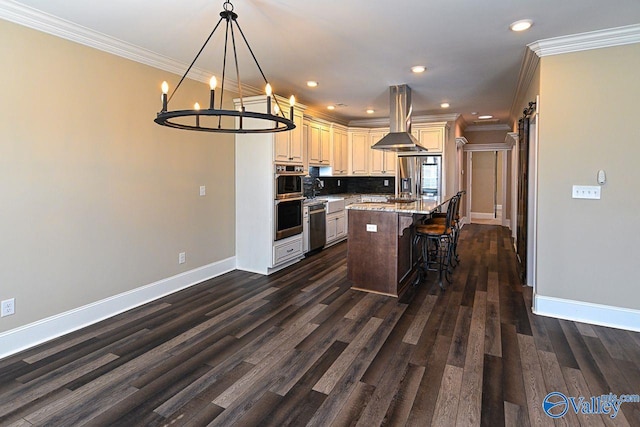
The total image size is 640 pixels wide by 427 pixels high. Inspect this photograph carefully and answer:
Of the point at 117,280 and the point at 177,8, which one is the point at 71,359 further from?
the point at 177,8

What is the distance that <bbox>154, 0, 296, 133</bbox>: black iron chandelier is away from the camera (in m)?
2.06

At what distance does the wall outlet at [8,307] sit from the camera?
272 cm

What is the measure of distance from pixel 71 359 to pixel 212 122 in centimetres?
292

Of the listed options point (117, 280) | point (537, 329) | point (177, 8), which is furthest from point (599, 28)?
point (117, 280)

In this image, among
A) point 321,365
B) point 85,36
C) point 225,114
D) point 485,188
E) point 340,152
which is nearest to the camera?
point 225,114

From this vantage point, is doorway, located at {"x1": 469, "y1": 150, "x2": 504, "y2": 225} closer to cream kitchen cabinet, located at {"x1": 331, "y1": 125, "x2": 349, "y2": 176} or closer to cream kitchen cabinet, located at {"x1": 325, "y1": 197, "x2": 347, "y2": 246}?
cream kitchen cabinet, located at {"x1": 331, "y1": 125, "x2": 349, "y2": 176}

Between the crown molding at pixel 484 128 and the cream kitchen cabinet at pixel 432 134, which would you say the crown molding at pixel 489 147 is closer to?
the crown molding at pixel 484 128

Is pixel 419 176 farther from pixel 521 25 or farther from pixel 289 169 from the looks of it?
pixel 521 25

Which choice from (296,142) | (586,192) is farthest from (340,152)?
(586,192)

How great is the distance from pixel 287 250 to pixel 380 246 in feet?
5.33

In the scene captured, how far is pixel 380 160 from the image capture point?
7590 millimetres

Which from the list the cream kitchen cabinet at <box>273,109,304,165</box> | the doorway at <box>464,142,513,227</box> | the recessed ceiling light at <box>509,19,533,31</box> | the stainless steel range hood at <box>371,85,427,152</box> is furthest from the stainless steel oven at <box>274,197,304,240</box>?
the doorway at <box>464,142,513,227</box>

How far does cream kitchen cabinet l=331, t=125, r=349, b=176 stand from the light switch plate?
4286 millimetres

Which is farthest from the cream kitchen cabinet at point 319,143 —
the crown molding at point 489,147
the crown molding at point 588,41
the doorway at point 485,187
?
the doorway at point 485,187
